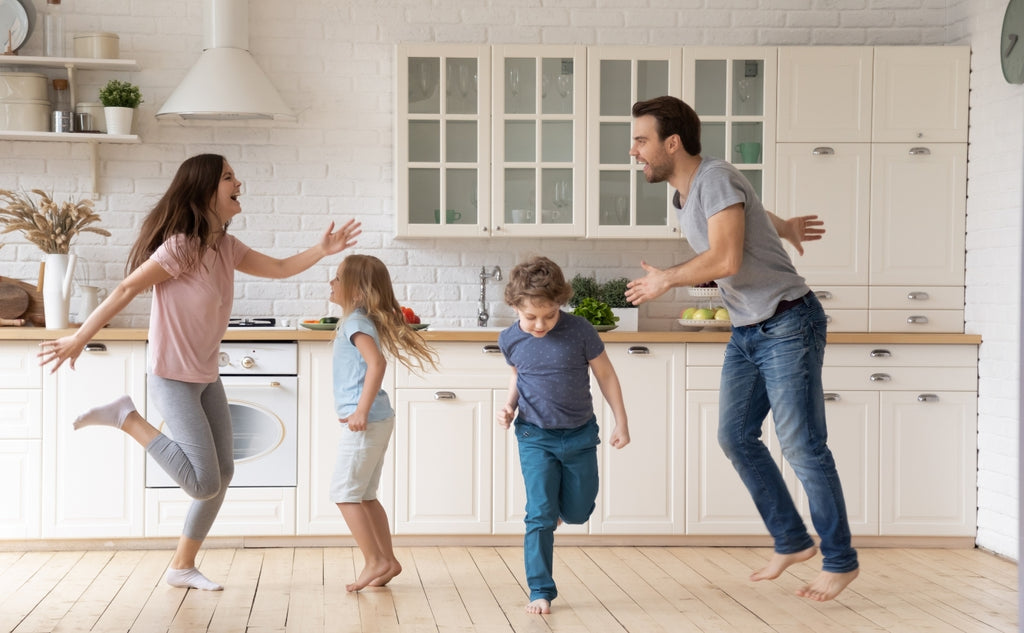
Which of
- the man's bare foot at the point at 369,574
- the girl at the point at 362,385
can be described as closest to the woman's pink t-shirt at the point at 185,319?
the girl at the point at 362,385

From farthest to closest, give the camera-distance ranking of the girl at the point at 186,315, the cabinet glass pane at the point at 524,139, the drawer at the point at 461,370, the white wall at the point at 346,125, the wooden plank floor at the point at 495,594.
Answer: the white wall at the point at 346,125, the cabinet glass pane at the point at 524,139, the drawer at the point at 461,370, the girl at the point at 186,315, the wooden plank floor at the point at 495,594

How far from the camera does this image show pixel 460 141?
4617 mm

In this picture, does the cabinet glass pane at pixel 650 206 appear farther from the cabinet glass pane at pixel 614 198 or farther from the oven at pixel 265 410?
the oven at pixel 265 410

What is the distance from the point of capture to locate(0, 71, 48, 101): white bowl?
14.8 feet

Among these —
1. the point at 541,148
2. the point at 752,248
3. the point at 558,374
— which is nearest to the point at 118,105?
the point at 541,148

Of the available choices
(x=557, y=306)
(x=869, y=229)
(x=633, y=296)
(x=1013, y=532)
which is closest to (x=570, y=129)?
(x=869, y=229)

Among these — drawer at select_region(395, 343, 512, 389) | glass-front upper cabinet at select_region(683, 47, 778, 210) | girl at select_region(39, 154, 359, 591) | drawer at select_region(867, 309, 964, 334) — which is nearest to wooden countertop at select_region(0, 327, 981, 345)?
drawer at select_region(395, 343, 512, 389)

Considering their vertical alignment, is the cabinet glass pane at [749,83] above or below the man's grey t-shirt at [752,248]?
above

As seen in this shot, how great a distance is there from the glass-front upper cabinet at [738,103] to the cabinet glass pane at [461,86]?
0.89 m

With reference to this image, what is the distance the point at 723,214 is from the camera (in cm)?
308

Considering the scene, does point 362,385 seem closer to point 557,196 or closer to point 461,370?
point 461,370

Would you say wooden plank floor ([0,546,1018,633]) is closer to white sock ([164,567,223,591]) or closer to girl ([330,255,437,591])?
white sock ([164,567,223,591])

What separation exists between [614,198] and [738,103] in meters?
0.66

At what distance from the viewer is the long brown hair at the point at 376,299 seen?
3.43m
